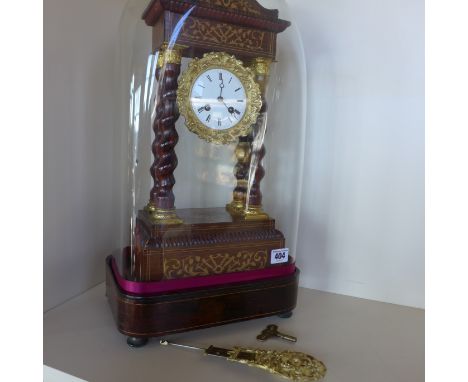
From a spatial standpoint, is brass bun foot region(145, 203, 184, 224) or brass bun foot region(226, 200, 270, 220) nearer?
brass bun foot region(145, 203, 184, 224)

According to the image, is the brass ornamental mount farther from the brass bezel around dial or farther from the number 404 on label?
the brass bezel around dial

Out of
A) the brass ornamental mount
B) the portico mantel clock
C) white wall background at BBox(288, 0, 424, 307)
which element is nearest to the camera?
the brass ornamental mount

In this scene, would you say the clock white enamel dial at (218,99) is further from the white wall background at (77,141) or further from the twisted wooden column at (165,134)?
the white wall background at (77,141)

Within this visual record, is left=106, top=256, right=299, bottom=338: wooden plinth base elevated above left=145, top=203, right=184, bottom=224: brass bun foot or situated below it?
below

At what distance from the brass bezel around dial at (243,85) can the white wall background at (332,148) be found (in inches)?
10.8

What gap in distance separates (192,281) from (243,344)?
17 centimetres

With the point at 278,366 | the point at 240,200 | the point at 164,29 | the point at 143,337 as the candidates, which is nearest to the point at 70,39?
the point at 164,29

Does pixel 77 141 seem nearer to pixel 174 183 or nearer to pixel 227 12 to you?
pixel 174 183

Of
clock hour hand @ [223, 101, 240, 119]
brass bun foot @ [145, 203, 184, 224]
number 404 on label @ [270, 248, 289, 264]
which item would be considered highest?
clock hour hand @ [223, 101, 240, 119]

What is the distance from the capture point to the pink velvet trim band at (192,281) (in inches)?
32.4

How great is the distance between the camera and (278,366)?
75cm

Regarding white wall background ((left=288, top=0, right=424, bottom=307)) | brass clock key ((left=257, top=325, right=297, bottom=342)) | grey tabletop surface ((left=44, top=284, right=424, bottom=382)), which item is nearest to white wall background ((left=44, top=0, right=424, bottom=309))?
white wall background ((left=288, top=0, right=424, bottom=307))

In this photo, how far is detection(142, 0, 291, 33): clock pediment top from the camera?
854 mm

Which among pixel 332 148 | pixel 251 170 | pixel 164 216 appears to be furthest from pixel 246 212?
pixel 332 148
